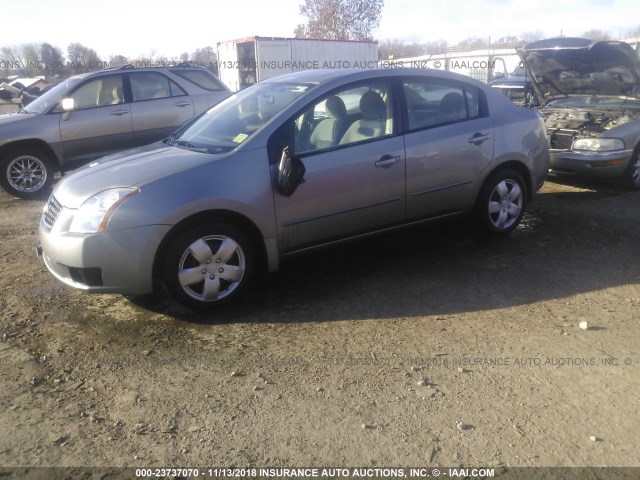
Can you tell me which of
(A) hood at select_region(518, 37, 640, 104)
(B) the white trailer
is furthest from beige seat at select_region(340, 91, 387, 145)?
(B) the white trailer

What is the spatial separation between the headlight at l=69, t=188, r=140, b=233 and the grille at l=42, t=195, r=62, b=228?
0.89ft

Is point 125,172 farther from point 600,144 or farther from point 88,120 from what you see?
point 600,144

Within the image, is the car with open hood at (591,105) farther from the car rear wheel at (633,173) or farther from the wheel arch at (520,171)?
the wheel arch at (520,171)

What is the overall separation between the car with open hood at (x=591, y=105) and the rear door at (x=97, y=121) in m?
5.94

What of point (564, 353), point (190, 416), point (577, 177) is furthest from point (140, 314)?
point (577, 177)

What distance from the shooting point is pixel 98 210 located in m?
3.73

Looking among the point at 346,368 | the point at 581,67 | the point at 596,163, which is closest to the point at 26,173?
the point at 346,368

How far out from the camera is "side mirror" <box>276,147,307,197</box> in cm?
404

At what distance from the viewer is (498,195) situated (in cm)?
532

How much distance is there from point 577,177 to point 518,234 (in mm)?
2152

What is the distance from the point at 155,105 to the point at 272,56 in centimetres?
1461

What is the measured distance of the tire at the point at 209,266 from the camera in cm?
383

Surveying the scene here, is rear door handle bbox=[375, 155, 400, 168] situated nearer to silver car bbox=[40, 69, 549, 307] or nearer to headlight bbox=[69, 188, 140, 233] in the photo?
silver car bbox=[40, 69, 549, 307]

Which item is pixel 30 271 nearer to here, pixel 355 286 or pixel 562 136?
pixel 355 286
